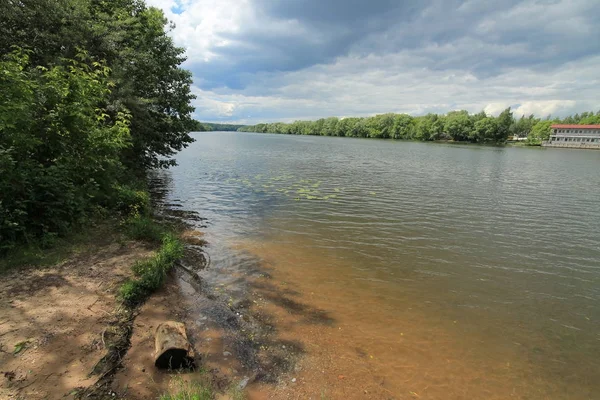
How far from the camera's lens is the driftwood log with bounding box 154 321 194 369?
5.17 metres

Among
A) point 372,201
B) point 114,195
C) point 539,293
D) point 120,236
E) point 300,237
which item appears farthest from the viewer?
point 372,201

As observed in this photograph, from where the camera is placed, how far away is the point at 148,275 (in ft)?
25.3

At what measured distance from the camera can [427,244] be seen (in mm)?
13141

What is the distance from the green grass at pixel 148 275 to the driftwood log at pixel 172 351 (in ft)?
6.55

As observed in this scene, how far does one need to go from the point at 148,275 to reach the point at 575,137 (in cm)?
16570

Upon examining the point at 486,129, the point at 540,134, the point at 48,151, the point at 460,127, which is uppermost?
the point at 460,127

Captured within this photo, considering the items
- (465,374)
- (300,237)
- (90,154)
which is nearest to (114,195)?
(90,154)

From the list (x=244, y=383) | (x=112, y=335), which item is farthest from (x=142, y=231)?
(x=244, y=383)

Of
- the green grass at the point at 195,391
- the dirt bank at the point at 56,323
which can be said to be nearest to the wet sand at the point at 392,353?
the green grass at the point at 195,391

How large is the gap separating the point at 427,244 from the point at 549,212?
11.7 meters

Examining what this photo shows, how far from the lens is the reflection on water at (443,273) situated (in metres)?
6.40

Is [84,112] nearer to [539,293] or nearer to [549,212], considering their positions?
[539,293]

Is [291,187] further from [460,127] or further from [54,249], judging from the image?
[460,127]

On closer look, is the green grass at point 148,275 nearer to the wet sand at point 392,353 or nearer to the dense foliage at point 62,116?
the wet sand at point 392,353
